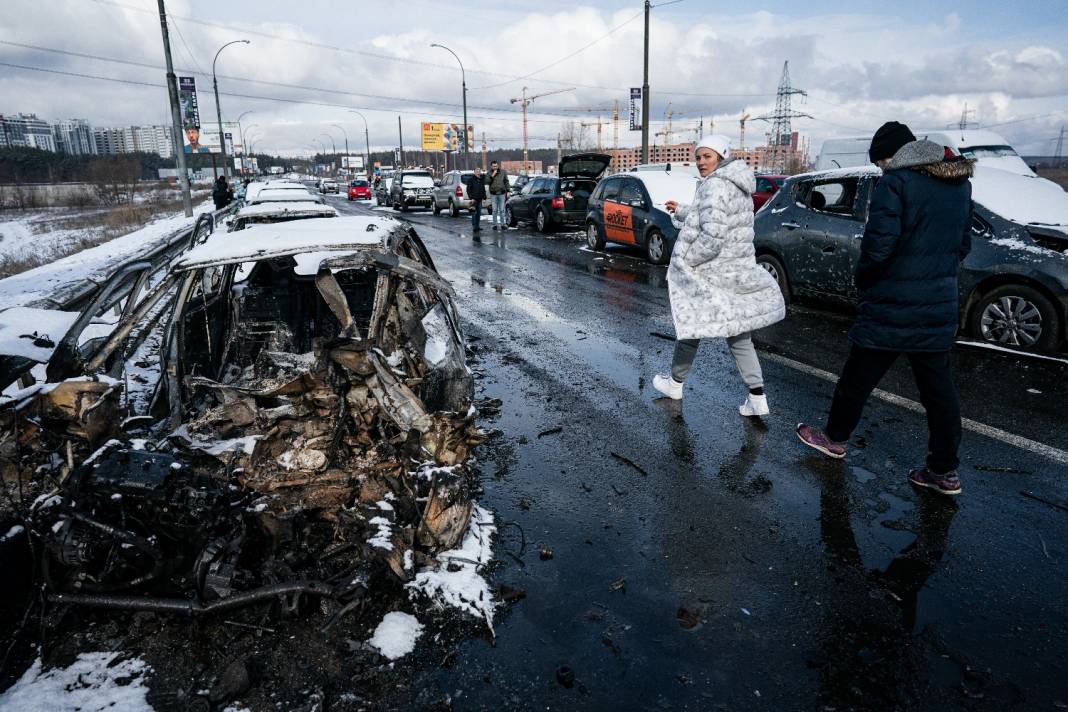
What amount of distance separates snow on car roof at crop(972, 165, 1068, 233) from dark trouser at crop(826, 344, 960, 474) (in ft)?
13.0

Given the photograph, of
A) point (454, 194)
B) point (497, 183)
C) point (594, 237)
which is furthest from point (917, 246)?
point (454, 194)

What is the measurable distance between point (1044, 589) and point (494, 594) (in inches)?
95.5

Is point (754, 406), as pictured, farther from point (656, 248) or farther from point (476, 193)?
point (476, 193)

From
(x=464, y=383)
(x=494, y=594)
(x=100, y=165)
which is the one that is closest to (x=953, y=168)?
(x=464, y=383)

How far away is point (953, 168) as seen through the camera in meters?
3.34

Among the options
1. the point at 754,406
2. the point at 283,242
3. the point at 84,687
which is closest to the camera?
the point at 84,687

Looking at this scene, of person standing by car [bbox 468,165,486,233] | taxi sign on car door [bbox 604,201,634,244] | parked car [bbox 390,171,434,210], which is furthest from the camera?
parked car [bbox 390,171,434,210]

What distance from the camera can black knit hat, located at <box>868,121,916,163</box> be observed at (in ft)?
11.6

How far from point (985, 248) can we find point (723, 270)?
350 cm

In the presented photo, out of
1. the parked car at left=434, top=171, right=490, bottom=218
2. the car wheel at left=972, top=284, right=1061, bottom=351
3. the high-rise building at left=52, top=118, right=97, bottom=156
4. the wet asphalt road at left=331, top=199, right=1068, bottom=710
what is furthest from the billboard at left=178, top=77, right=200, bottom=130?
the high-rise building at left=52, top=118, right=97, bottom=156

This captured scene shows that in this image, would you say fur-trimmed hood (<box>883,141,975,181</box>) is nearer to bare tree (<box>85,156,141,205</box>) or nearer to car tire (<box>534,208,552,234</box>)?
car tire (<box>534,208,552,234</box>)

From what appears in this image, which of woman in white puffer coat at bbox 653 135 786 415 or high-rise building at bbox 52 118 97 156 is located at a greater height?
high-rise building at bbox 52 118 97 156

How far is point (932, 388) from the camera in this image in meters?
3.61

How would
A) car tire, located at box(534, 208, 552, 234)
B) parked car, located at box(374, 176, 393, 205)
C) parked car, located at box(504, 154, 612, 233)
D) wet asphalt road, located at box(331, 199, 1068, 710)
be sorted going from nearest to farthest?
wet asphalt road, located at box(331, 199, 1068, 710) < parked car, located at box(504, 154, 612, 233) < car tire, located at box(534, 208, 552, 234) < parked car, located at box(374, 176, 393, 205)
